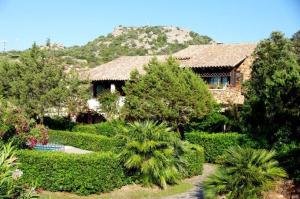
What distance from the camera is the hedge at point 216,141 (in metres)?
26.8

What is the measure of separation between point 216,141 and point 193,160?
4.19m

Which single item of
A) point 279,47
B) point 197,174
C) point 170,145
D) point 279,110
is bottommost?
point 197,174

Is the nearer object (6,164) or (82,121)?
(6,164)

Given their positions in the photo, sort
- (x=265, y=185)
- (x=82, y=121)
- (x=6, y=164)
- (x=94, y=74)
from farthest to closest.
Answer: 1. (x=94, y=74)
2. (x=82, y=121)
3. (x=265, y=185)
4. (x=6, y=164)

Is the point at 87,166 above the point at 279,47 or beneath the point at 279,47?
beneath

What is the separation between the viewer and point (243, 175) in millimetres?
15828

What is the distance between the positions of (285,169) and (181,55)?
92.5ft

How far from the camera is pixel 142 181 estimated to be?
20344 mm

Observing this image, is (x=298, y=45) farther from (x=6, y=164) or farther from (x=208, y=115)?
(x=6, y=164)

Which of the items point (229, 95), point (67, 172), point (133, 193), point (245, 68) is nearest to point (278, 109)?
point (133, 193)

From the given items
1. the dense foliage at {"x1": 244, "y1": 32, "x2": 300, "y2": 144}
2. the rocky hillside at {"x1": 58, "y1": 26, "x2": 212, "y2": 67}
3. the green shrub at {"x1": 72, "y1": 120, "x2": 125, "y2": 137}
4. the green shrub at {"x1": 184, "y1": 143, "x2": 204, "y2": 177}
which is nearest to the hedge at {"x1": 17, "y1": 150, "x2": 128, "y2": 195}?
the green shrub at {"x1": 184, "y1": 143, "x2": 204, "y2": 177}

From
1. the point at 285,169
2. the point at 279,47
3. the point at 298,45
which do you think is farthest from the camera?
the point at 298,45

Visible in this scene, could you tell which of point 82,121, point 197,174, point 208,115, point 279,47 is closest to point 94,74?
point 82,121

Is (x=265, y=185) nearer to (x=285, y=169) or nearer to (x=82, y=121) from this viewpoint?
(x=285, y=169)
